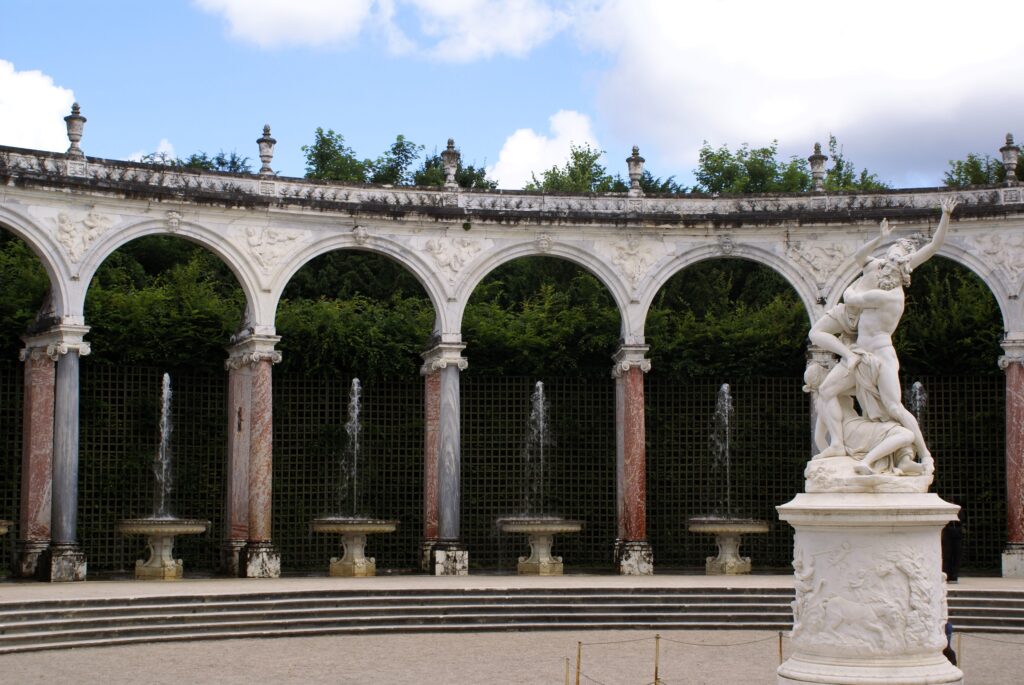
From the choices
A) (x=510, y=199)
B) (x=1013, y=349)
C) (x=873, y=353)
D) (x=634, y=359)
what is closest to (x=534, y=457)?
(x=634, y=359)

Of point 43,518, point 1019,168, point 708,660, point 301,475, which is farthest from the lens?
point 1019,168

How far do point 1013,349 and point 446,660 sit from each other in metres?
13.6

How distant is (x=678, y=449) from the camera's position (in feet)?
92.3

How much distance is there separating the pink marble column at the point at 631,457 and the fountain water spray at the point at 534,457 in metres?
2.42

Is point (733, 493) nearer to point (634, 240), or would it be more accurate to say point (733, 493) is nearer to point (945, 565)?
point (634, 240)

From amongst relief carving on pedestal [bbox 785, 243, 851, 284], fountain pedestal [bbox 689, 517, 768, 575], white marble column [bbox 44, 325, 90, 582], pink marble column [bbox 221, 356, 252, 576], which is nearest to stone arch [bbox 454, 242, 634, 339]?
relief carving on pedestal [bbox 785, 243, 851, 284]

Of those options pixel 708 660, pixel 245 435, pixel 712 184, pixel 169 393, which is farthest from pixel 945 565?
pixel 712 184

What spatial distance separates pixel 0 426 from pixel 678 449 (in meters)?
12.6

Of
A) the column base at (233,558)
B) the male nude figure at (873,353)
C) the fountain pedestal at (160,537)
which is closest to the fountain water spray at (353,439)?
the column base at (233,558)

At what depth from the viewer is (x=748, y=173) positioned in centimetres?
4006

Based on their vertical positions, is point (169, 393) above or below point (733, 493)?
above

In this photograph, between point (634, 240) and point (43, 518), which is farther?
point (634, 240)

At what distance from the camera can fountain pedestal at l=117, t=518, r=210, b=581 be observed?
2302 centimetres

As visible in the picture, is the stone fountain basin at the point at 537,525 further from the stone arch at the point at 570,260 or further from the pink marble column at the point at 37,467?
the pink marble column at the point at 37,467
